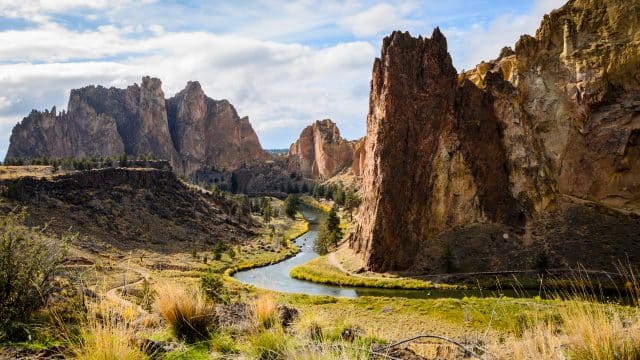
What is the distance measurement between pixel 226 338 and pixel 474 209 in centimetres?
7525

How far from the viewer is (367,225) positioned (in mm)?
80875

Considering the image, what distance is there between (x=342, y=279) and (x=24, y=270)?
63015mm

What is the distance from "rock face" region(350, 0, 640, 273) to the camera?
7525 cm

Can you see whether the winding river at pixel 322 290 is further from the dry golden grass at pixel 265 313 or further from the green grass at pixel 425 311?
the dry golden grass at pixel 265 313

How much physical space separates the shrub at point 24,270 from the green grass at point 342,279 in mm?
56073

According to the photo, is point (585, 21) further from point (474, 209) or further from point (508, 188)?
point (474, 209)

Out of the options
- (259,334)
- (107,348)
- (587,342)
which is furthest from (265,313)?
(587,342)

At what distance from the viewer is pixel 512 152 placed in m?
82.9

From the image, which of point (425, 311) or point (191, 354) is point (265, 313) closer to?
point (191, 354)

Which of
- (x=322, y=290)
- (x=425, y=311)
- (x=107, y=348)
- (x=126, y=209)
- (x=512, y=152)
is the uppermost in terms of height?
(x=512, y=152)

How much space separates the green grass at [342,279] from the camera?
66750 mm

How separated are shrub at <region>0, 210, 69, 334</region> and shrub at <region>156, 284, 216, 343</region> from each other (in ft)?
7.08

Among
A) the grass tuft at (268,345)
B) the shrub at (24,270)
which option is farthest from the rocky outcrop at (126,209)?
the grass tuft at (268,345)

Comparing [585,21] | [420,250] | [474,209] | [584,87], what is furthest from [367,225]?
[585,21]
